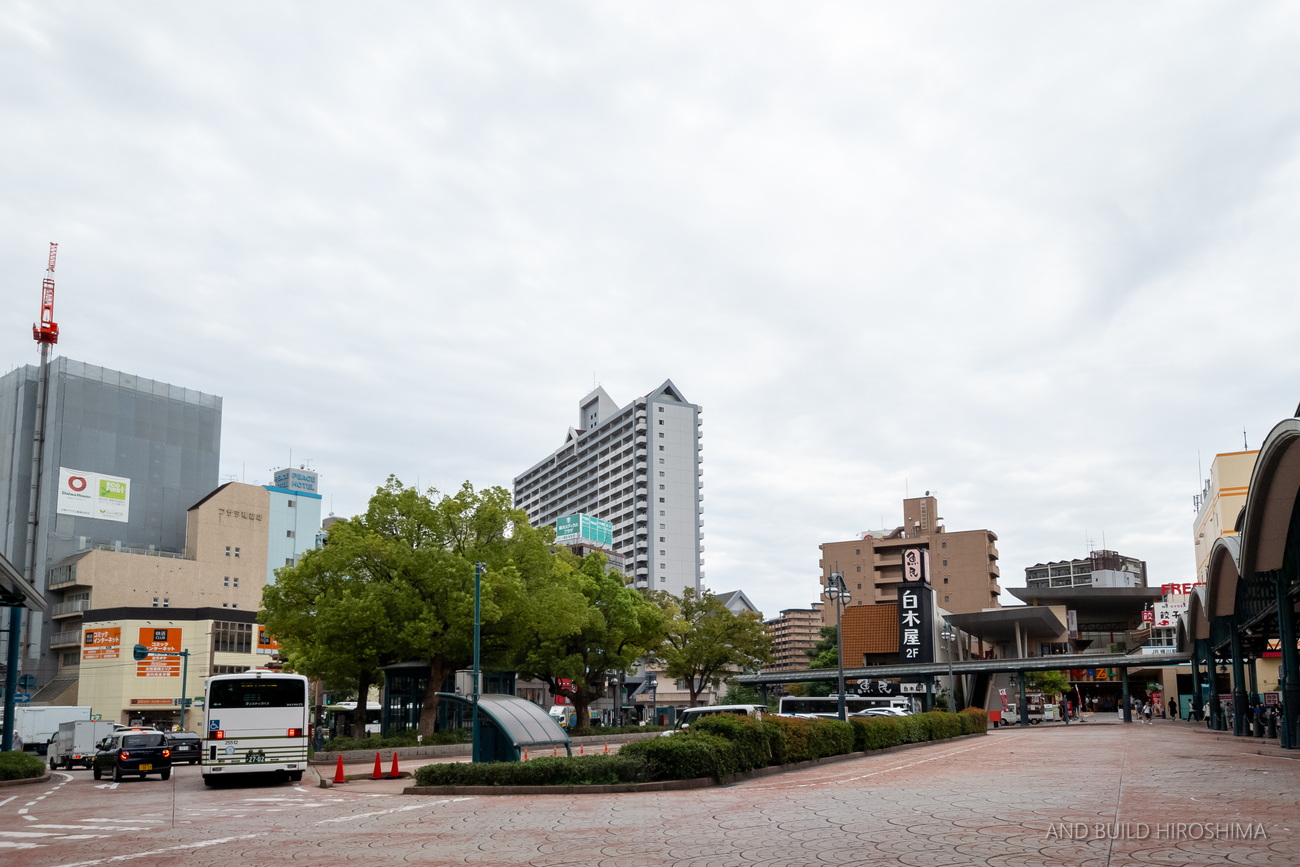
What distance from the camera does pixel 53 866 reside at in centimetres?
1068

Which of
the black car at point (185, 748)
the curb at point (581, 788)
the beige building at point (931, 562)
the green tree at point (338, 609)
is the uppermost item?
the beige building at point (931, 562)

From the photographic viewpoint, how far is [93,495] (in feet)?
305

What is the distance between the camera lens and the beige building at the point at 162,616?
80.4 m

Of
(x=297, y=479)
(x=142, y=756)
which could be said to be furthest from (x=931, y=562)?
(x=142, y=756)

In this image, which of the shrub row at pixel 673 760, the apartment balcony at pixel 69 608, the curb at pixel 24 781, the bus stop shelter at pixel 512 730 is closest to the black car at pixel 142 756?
the curb at pixel 24 781

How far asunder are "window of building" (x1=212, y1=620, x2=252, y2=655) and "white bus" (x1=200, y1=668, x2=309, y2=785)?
6355 centimetres

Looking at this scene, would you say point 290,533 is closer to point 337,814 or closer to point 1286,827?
point 337,814

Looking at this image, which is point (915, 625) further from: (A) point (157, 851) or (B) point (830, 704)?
(A) point (157, 851)

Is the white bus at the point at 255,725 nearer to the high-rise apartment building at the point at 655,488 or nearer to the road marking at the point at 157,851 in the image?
the road marking at the point at 157,851

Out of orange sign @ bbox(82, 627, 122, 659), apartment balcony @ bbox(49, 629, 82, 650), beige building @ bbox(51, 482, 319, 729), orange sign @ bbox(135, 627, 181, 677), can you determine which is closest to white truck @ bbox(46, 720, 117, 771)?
beige building @ bbox(51, 482, 319, 729)

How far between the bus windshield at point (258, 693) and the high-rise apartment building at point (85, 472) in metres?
69.0

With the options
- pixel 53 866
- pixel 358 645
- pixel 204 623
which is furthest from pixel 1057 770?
pixel 204 623

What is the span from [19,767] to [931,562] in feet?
385

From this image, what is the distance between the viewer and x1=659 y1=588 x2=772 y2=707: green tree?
6781cm
